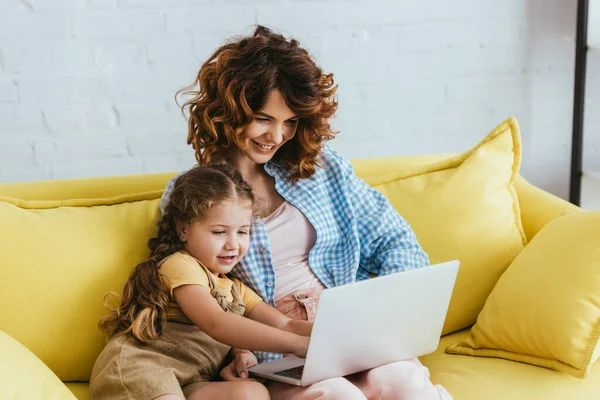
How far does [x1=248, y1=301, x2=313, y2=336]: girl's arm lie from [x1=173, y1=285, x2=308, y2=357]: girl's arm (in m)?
0.13

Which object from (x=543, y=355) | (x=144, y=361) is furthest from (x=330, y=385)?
(x=543, y=355)

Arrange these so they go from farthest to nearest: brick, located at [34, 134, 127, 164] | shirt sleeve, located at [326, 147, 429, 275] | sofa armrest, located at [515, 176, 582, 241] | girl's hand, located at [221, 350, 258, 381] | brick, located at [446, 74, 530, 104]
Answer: brick, located at [446, 74, 530, 104] → brick, located at [34, 134, 127, 164] → sofa armrest, located at [515, 176, 582, 241] → shirt sleeve, located at [326, 147, 429, 275] → girl's hand, located at [221, 350, 258, 381]

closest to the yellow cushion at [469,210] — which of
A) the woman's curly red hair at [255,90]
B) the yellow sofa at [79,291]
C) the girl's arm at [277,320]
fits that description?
the yellow sofa at [79,291]

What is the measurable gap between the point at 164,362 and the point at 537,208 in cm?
101

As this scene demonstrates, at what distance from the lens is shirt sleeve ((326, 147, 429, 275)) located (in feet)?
5.96

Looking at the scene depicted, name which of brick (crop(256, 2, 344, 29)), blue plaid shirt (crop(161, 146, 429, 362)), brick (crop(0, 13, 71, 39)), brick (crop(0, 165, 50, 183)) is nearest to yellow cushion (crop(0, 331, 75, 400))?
blue plaid shirt (crop(161, 146, 429, 362))

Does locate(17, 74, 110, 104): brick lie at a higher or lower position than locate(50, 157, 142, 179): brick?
higher

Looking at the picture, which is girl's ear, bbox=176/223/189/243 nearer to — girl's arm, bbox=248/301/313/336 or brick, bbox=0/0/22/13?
girl's arm, bbox=248/301/313/336

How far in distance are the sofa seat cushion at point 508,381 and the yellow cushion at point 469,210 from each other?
0.68ft

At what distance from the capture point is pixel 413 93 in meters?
2.63

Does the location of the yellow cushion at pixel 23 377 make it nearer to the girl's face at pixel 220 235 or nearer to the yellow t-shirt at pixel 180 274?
the yellow t-shirt at pixel 180 274

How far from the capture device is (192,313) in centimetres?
152

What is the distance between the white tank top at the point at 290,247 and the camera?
5.74 feet

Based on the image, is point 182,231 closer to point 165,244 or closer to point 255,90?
point 165,244
